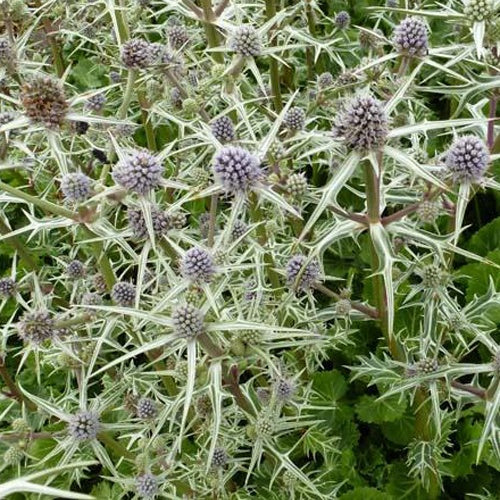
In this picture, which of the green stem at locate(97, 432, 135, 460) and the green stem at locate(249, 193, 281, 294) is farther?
→ the green stem at locate(249, 193, 281, 294)

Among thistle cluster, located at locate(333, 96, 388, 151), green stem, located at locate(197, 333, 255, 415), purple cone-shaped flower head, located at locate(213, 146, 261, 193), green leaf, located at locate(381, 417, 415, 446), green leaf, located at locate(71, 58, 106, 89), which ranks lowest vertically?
green leaf, located at locate(381, 417, 415, 446)

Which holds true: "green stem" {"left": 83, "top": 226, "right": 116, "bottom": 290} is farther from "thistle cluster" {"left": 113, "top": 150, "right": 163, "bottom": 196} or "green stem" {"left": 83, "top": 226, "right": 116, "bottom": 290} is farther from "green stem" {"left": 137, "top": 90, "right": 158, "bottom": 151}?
"green stem" {"left": 137, "top": 90, "right": 158, "bottom": 151}

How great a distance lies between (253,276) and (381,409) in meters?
0.82

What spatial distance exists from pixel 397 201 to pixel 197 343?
2.45ft

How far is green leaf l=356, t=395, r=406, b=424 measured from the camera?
2.63 metres

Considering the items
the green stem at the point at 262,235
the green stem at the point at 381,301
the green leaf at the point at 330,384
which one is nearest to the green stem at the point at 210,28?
the green stem at the point at 262,235

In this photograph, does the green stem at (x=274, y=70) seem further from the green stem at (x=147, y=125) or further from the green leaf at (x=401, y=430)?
the green leaf at (x=401, y=430)

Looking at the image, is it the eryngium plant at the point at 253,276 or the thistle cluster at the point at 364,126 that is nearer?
the thistle cluster at the point at 364,126

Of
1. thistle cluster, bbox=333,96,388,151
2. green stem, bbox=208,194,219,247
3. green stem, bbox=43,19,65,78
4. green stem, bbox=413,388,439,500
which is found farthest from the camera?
green stem, bbox=43,19,65,78

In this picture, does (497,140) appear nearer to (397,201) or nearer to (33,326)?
(397,201)

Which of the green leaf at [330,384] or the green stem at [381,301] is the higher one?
the green stem at [381,301]

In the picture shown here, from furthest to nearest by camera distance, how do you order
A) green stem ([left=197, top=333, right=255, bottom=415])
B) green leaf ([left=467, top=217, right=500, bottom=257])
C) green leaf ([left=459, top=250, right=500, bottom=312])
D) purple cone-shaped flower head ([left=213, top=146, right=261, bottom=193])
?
green leaf ([left=467, top=217, right=500, bottom=257])
green leaf ([left=459, top=250, right=500, bottom=312])
green stem ([left=197, top=333, right=255, bottom=415])
purple cone-shaped flower head ([left=213, top=146, right=261, bottom=193])

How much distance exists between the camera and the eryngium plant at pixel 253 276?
1.66 metres

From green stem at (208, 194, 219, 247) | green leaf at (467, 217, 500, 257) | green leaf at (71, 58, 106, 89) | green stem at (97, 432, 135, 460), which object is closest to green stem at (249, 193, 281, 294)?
green stem at (208, 194, 219, 247)
